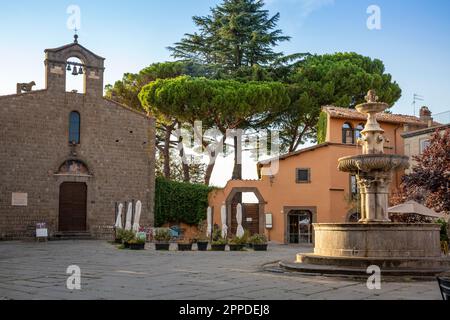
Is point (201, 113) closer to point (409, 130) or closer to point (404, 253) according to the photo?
point (409, 130)

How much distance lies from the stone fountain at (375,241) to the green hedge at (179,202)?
59.3 ft

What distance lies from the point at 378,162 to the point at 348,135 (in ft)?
62.8

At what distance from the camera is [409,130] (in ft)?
104

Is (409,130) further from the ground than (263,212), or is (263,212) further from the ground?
(409,130)

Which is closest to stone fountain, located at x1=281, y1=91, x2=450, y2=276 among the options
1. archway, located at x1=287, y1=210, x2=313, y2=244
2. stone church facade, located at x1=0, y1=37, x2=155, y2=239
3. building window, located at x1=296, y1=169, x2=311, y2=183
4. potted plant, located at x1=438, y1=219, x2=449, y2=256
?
potted plant, located at x1=438, y1=219, x2=449, y2=256

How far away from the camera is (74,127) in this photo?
27.9 meters

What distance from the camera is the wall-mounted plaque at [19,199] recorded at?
2577cm

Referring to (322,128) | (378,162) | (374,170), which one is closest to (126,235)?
(374,170)

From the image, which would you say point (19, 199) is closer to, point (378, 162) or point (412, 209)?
point (412, 209)

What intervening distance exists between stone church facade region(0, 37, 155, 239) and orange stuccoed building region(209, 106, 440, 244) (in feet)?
17.7

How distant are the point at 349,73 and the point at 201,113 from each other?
33.3 ft

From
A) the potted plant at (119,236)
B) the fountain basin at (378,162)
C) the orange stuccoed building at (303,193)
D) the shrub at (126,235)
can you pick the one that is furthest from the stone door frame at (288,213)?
the fountain basin at (378,162)
